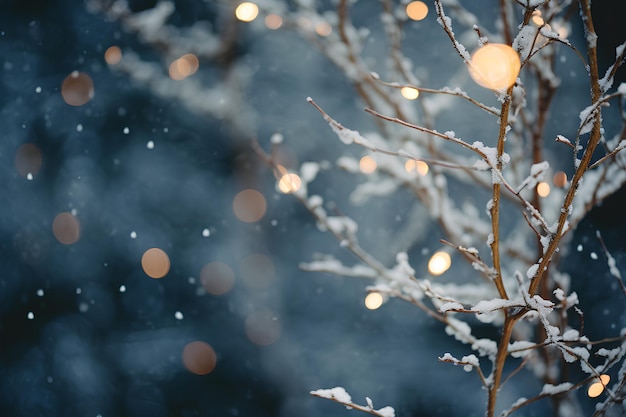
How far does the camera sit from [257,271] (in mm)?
4102

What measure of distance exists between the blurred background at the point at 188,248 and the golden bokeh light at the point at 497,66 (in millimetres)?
2949

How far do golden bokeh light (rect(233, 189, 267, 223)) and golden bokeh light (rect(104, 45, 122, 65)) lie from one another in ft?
4.95

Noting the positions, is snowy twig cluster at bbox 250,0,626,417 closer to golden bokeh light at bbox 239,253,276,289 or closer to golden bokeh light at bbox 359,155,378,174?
golden bokeh light at bbox 359,155,378,174

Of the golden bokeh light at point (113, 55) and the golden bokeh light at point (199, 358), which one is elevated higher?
the golden bokeh light at point (113, 55)

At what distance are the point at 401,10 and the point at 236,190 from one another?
2307 millimetres

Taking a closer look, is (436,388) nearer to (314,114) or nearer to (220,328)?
(220,328)

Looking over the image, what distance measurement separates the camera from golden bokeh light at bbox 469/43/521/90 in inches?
31.7

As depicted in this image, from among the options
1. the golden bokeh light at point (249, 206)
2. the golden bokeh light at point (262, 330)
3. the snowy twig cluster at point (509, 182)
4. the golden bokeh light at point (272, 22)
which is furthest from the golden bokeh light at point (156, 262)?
the golden bokeh light at point (272, 22)

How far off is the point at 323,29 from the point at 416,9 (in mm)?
738

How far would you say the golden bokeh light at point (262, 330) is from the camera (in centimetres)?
407

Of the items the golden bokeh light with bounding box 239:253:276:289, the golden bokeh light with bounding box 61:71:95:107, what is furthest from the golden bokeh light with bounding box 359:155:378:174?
the golden bokeh light with bounding box 61:71:95:107

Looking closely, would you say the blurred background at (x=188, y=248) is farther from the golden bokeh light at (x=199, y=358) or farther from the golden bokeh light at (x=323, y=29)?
the golden bokeh light at (x=323, y=29)

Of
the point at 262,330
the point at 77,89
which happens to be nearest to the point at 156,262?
the point at 262,330

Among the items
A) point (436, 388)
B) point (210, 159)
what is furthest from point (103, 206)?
point (436, 388)
